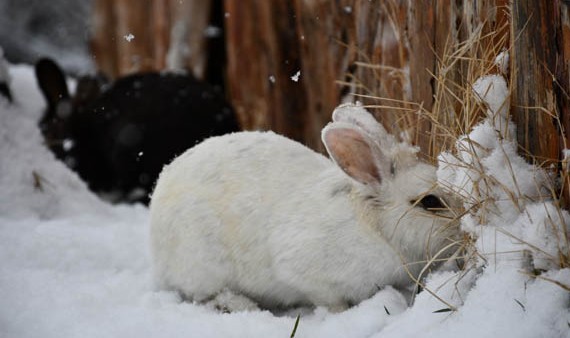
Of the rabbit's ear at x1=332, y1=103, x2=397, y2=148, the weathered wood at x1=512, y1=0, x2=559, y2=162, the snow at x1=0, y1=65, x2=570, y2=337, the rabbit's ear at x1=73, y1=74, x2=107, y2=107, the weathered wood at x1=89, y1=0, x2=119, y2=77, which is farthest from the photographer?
the weathered wood at x1=89, y1=0, x2=119, y2=77

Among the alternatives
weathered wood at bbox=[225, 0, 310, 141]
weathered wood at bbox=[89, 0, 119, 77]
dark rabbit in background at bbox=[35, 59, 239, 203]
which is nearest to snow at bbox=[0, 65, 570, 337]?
dark rabbit in background at bbox=[35, 59, 239, 203]

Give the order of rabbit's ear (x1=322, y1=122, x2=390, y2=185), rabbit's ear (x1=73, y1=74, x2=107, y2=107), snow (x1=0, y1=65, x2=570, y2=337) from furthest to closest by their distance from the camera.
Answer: rabbit's ear (x1=73, y1=74, x2=107, y2=107) < rabbit's ear (x1=322, y1=122, x2=390, y2=185) < snow (x1=0, y1=65, x2=570, y2=337)

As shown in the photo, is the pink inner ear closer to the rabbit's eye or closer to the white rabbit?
the white rabbit

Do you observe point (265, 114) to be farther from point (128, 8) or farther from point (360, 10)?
point (128, 8)

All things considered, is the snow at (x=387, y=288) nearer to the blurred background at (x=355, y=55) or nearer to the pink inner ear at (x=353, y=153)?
the blurred background at (x=355, y=55)

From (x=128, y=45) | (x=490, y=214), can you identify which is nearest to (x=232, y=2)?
(x=128, y=45)

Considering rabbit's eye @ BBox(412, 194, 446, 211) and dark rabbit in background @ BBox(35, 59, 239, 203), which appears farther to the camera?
dark rabbit in background @ BBox(35, 59, 239, 203)

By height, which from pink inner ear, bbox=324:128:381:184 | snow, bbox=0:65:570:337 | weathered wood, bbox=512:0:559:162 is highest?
weathered wood, bbox=512:0:559:162

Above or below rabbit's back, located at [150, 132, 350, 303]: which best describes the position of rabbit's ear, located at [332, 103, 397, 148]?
above
